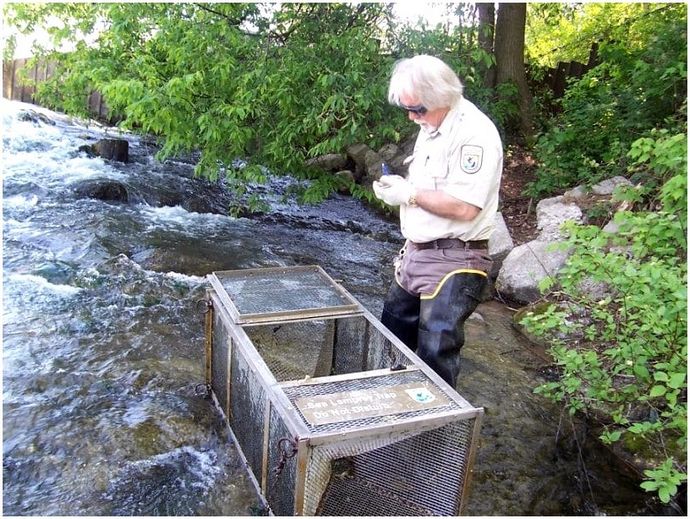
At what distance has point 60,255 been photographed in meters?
6.22

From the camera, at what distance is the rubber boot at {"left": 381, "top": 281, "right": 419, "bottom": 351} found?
3162 mm

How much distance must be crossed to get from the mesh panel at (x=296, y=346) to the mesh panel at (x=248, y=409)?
1.16 ft

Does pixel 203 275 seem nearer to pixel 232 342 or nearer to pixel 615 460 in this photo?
pixel 232 342

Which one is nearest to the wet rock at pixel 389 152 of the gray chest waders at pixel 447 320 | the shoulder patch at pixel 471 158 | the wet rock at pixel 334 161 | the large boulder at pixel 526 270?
the wet rock at pixel 334 161

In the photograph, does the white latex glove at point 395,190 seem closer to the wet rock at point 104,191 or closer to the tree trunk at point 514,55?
the wet rock at point 104,191

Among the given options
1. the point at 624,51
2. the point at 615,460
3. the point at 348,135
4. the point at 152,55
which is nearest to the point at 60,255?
the point at 152,55

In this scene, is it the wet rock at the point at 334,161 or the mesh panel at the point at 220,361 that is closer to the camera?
the mesh panel at the point at 220,361

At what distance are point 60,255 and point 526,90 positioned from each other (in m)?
7.50

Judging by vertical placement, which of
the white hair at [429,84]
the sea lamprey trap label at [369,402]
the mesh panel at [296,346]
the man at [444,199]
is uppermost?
Answer: the white hair at [429,84]

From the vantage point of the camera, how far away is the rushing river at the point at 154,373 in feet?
10.3

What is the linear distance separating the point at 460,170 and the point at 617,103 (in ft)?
19.2

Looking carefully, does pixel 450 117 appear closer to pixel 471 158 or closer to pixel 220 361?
pixel 471 158

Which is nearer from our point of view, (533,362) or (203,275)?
(533,362)

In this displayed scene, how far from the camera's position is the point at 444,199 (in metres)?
2.71
